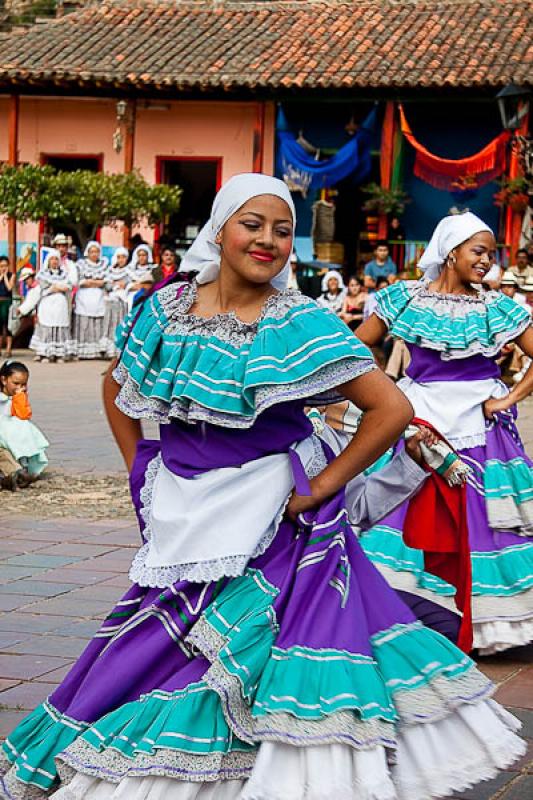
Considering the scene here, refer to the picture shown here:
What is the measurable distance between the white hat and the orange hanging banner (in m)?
5.64

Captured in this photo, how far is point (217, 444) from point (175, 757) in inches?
28.2

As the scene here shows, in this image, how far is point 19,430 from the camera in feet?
31.2

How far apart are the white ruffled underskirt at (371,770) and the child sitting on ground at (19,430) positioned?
6082mm

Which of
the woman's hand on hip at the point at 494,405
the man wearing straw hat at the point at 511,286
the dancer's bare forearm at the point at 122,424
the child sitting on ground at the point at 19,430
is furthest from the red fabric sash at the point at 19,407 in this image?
the man wearing straw hat at the point at 511,286

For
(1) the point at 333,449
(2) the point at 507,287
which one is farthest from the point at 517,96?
(1) the point at 333,449

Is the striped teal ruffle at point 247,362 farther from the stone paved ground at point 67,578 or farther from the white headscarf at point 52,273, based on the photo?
the white headscarf at point 52,273

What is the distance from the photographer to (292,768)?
3105mm

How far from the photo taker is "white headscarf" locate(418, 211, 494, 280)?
228 inches

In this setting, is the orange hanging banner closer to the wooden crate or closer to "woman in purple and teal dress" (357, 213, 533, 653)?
the wooden crate

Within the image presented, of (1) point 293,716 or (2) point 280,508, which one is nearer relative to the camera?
(1) point 293,716

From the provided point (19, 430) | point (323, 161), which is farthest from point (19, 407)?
point (323, 161)

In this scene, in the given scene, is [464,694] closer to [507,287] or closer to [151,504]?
[151,504]

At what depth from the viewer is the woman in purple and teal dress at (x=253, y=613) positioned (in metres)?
3.14

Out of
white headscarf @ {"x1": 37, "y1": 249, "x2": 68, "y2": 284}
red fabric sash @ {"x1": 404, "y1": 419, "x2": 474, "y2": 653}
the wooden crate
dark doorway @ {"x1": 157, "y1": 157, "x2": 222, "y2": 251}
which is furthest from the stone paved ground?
dark doorway @ {"x1": 157, "y1": 157, "x2": 222, "y2": 251}
